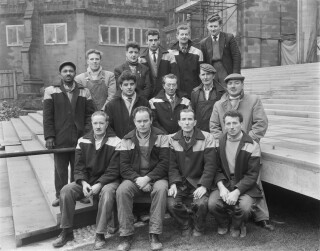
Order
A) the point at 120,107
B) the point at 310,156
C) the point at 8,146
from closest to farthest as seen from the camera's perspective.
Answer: the point at 310,156
the point at 120,107
the point at 8,146

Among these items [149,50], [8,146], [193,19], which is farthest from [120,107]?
[193,19]

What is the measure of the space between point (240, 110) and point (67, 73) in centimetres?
229

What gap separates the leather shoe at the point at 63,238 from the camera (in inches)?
163

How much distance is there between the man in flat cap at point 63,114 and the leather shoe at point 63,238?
23.7 inches

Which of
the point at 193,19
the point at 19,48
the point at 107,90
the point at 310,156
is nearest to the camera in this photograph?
the point at 310,156

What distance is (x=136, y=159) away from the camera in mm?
4430

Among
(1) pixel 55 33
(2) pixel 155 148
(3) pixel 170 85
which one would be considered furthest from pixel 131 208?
(1) pixel 55 33

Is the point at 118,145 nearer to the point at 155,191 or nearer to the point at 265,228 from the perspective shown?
the point at 155,191

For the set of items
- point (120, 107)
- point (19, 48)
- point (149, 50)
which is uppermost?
point (19, 48)

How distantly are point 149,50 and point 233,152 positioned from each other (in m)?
2.12

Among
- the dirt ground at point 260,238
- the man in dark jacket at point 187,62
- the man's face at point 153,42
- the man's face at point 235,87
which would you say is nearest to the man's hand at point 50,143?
the dirt ground at point 260,238

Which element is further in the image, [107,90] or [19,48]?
[19,48]

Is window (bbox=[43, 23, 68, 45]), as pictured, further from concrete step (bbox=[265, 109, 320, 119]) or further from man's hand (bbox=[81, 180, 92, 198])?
man's hand (bbox=[81, 180, 92, 198])

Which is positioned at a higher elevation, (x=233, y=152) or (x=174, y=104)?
(x=174, y=104)
